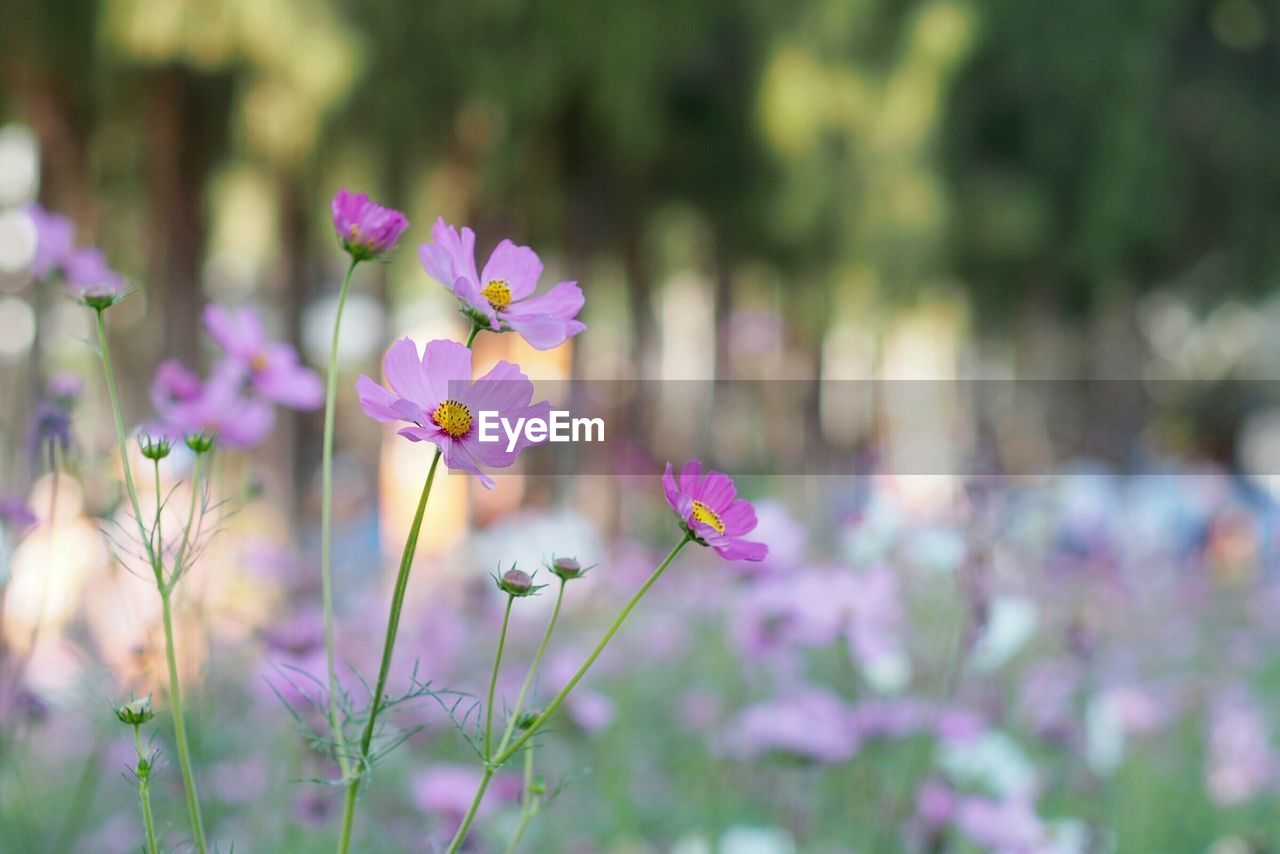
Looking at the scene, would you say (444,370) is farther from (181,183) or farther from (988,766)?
(181,183)

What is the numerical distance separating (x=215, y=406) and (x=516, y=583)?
38cm

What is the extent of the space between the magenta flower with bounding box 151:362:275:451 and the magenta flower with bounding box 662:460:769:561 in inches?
14.0

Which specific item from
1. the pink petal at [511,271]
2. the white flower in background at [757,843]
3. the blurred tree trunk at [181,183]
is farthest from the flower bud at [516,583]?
the blurred tree trunk at [181,183]

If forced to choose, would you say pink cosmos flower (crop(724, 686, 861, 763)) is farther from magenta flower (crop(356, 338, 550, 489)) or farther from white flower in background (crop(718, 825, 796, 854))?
magenta flower (crop(356, 338, 550, 489))

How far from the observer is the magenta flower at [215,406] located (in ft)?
2.37

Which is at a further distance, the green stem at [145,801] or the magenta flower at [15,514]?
the magenta flower at [15,514]

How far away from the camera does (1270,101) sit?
20.4 feet

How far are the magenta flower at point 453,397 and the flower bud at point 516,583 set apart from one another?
0.12 ft

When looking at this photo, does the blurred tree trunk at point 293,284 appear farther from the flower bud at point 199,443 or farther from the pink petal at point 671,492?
the pink petal at point 671,492

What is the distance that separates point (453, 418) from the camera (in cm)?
46

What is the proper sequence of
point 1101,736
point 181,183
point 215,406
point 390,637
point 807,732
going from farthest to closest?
point 181,183 → point 1101,736 → point 807,732 → point 215,406 → point 390,637

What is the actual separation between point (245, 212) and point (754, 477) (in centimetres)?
267

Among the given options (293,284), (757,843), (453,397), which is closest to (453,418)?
(453,397)

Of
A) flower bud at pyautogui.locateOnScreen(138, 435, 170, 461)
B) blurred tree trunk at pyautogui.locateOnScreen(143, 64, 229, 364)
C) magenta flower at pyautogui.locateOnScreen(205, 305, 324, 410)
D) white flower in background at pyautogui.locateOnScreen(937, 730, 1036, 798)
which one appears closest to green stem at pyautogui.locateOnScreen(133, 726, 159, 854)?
flower bud at pyautogui.locateOnScreen(138, 435, 170, 461)
